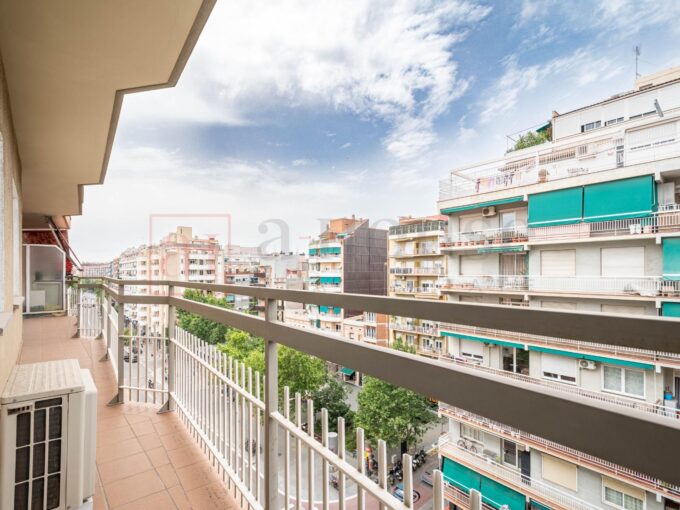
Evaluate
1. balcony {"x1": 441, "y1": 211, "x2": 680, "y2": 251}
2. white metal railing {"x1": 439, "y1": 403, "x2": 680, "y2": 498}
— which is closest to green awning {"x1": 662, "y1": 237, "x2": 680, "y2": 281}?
balcony {"x1": 441, "y1": 211, "x2": 680, "y2": 251}

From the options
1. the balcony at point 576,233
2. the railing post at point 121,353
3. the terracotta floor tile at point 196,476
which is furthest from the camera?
the balcony at point 576,233

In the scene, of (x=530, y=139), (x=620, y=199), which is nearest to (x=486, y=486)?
(x=620, y=199)

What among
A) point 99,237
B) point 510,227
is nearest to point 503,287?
point 510,227

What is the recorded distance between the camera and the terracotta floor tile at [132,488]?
63.9 inches

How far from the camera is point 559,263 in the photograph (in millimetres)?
4746

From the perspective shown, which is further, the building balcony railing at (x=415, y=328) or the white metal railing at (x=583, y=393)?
the building balcony railing at (x=415, y=328)

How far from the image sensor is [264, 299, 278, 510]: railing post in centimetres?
123

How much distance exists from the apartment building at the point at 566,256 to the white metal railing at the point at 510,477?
0.02 meters

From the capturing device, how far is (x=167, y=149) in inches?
747

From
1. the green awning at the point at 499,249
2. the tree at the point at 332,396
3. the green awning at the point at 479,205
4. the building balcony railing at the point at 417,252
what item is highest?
the green awning at the point at 479,205

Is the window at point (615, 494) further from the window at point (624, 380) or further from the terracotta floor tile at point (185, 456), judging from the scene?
the terracotta floor tile at point (185, 456)

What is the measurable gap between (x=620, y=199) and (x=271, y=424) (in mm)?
5517

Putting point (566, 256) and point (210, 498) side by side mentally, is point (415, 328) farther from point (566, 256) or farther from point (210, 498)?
point (210, 498)

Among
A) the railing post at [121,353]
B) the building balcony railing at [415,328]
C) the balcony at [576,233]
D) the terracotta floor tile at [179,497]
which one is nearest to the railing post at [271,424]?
the terracotta floor tile at [179,497]
